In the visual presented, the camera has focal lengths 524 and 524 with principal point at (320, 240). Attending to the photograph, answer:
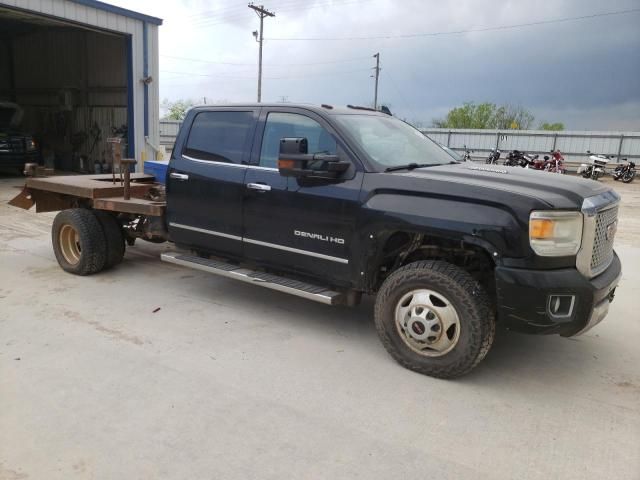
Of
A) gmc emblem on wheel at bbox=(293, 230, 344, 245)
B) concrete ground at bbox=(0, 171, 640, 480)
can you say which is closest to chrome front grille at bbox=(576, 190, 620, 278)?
concrete ground at bbox=(0, 171, 640, 480)

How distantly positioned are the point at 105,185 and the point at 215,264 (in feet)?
6.90

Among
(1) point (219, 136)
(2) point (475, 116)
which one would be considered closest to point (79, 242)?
(1) point (219, 136)

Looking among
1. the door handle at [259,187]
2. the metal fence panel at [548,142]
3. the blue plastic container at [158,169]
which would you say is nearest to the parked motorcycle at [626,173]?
the metal fence panel at [548,142]

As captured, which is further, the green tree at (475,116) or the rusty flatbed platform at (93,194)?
the green tree at (475,116)

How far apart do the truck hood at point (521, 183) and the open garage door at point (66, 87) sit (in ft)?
52.5

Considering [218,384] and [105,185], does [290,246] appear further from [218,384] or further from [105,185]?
[105,185]

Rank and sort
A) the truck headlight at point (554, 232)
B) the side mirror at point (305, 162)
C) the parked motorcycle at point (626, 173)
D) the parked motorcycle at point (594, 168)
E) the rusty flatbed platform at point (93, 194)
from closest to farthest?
the truck headlight at point (554, 232)
the side mirror at point (305, 162)
the rusty flatbed platform at point (93, 194)
the parked motorcycle at point (594, 168)
the parked motorcycle at point (626, 173)

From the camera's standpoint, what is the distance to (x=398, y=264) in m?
4.19

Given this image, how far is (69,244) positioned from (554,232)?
537 centimetres

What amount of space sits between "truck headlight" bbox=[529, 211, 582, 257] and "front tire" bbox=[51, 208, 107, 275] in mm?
4696

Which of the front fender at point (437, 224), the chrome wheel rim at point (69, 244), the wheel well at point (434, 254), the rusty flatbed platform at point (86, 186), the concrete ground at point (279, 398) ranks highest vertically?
the front fender at point (437, 224)

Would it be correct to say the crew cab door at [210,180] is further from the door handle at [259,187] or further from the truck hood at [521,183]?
the truck hood at [521,183]

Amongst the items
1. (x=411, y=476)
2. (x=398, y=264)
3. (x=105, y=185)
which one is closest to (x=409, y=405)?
(x=411, y=476)

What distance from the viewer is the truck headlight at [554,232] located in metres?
3.30
